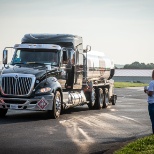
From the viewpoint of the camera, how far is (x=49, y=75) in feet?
66.3

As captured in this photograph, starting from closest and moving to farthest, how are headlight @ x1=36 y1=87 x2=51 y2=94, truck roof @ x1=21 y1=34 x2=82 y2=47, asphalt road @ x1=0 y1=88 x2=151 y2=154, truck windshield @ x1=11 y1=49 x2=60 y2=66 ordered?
asphalt road @ x1=0 y1=88 x2=151 y2=154, headlight @ x1=36 y1=87 x2=51 y2=94, truck windshield @ x1=11 y1=49 x2=60 y2=66, truck roof @ x1=21 y1=34 x2=82 y2=47

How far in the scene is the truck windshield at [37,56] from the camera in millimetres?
21391

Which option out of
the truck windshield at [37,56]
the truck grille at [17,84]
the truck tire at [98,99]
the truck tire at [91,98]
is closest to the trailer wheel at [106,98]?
the truck tire at [98,99]

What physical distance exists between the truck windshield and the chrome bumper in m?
2.06

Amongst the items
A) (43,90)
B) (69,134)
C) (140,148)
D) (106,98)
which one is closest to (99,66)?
(106,98)

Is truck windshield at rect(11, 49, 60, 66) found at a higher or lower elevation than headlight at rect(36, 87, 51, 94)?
higher

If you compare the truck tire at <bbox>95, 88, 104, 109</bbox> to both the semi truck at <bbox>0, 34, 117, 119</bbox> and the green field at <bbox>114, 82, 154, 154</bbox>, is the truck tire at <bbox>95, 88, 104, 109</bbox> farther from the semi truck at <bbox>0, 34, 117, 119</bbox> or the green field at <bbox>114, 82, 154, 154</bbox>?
the green field at <bbox>114, 82, 154, 154</bbox>

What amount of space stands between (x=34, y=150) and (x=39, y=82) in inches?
319

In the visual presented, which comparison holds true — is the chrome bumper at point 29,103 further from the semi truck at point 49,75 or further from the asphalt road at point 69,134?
the asphalt road at point 69,134

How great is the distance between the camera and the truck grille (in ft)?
64.5

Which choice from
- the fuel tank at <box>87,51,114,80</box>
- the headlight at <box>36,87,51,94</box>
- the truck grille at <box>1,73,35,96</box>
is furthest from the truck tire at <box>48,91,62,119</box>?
the fuel tank at <box>87,51,114,80</box>

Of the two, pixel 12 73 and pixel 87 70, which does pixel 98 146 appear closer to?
pixel 12 73

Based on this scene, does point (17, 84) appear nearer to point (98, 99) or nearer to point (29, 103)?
point (29, 103)

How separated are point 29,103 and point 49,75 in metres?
1.35
